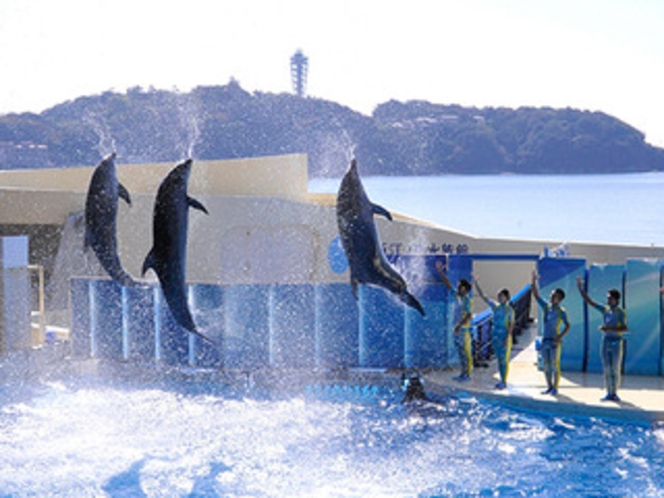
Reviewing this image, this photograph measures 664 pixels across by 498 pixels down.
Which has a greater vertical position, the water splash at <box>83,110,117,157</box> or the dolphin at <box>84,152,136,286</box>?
the water splash at <box>83,110,117,157</box>

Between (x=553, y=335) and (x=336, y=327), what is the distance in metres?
2.28

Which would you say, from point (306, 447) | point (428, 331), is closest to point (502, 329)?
point (428, 331)

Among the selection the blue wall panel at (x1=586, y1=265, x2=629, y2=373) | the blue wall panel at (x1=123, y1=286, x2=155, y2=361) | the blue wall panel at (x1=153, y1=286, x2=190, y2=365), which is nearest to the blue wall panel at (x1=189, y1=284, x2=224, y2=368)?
the blue wall panel at (x1=153, y1=286, x2=190, y2=365)

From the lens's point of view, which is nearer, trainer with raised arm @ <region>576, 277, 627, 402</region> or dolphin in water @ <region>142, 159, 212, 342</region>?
dolphin in water @ <region>142, 159, 212, 342</region>

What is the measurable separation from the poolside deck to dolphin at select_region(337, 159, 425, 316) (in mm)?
1658

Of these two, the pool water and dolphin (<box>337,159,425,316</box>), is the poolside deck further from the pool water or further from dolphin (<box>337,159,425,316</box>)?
dolphin (<box>337,159,425,316</box>)

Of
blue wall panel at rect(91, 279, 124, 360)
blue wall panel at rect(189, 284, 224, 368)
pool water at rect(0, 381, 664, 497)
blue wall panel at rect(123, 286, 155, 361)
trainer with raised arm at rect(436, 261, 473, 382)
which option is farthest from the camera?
blue wall panel at rect(91, 279, 124, 360)

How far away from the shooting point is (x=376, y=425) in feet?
27.5

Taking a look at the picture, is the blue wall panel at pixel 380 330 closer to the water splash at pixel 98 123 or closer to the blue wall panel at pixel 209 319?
the blue wall panel at pixel 209 319

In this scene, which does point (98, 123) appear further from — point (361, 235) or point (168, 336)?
point (361, 235)

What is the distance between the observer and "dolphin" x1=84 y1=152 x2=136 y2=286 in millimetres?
7883

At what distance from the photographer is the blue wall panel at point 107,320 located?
10.6 meters

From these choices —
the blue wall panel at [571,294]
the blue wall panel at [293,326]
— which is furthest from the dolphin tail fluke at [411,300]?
the blue wall panel at [571,294]

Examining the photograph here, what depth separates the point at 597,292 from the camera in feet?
32.1
